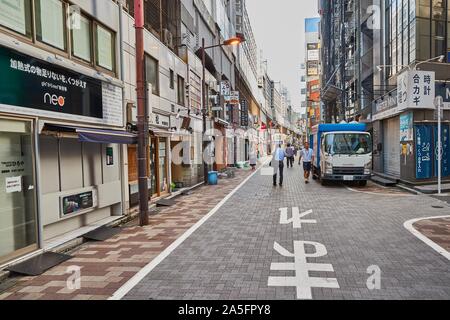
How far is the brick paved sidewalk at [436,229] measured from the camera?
7.22 m

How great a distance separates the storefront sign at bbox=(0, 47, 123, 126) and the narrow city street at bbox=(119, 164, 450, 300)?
3576mm

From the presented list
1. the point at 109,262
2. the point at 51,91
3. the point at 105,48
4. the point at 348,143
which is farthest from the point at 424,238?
the point at 348,143

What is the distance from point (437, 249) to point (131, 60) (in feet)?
30.6

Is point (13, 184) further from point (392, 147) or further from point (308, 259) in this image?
point (392, 147)

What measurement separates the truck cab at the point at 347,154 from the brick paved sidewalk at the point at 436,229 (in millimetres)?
6855

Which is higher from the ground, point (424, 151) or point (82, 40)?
point (82, 40)

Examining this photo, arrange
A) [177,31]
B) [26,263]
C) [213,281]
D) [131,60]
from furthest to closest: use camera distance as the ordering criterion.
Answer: [177,31] → [131,60] → [26,263] → [213,281]

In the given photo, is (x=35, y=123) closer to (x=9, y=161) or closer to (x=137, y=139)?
(x=9, y=161)

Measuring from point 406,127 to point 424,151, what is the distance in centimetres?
129

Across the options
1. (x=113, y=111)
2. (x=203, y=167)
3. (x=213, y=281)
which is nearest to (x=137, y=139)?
(x=113, y=111)

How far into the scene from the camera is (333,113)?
43688 millimetres

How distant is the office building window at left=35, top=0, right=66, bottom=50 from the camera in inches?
276

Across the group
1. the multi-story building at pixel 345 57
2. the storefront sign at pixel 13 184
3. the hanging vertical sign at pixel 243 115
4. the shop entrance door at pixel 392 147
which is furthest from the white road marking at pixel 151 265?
the hanging vertical sign at pixel 243 115

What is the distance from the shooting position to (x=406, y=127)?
1577 centimetres
